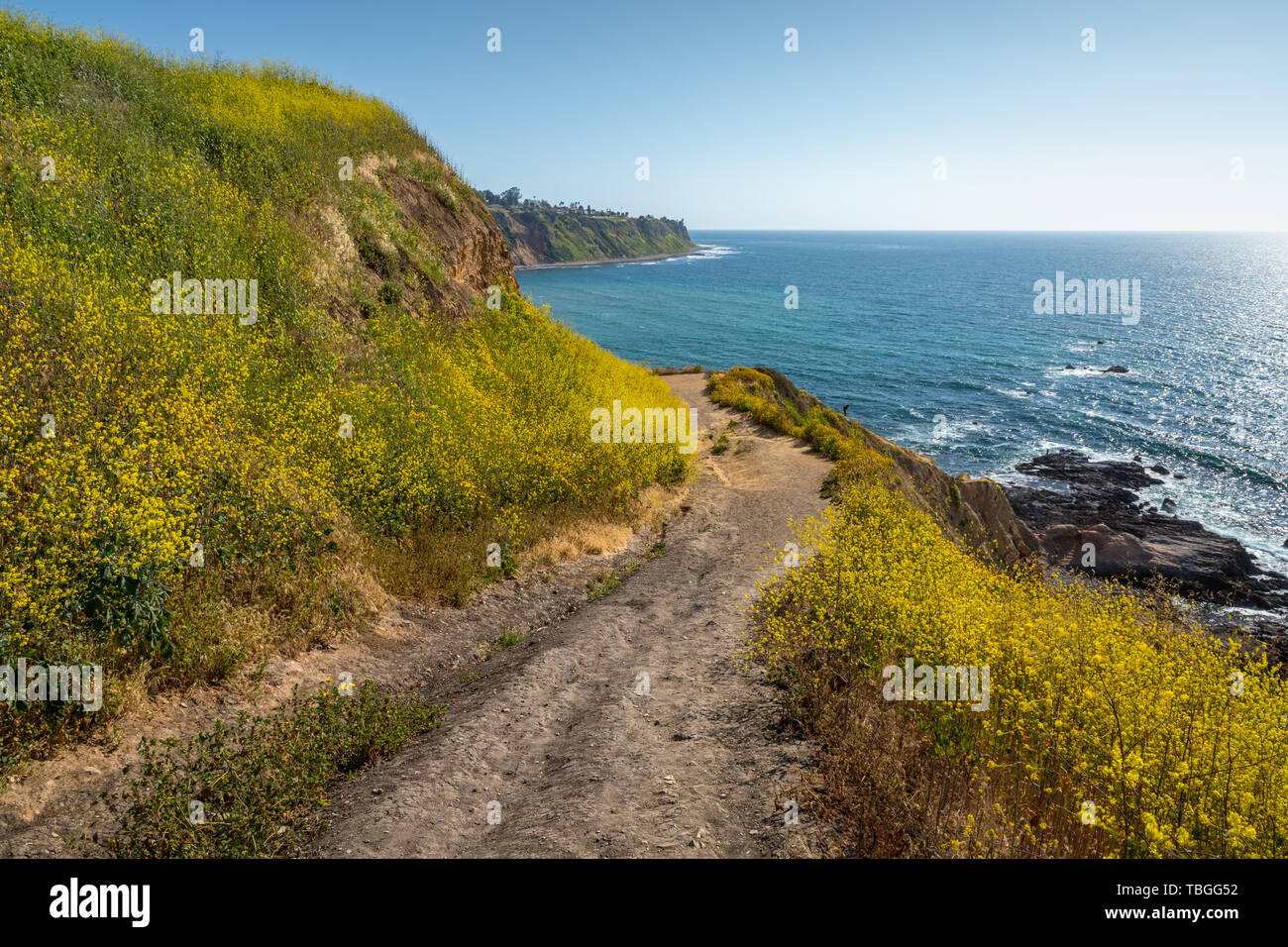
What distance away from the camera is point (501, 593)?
1298cm

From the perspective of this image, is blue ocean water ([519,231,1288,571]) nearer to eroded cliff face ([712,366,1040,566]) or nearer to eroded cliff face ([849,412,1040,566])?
eroded cliff face ([849,412,1040,566])

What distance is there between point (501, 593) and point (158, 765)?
700 centimetres

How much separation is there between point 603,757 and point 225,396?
30.1 ft

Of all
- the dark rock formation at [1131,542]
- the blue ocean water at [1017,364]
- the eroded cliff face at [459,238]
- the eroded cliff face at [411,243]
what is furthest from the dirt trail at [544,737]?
the blue ocean water at [1017,364]

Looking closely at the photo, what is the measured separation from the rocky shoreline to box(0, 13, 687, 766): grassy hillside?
84.5ft

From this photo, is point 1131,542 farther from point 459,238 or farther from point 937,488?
point 459,238

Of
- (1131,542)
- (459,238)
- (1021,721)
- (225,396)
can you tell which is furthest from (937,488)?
(225,396)

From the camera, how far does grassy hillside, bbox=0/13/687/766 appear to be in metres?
7.52

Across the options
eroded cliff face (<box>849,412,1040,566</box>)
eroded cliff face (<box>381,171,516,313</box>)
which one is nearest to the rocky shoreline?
eroded cliff face (<box>849,412,1040,566</box>)

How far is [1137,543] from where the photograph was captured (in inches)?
1316

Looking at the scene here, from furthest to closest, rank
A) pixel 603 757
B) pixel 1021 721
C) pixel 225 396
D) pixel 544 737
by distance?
pixel 225 396
pixel 544 737
pixel 603 757
pixel 1021 721

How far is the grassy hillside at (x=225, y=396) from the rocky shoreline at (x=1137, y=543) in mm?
25741
